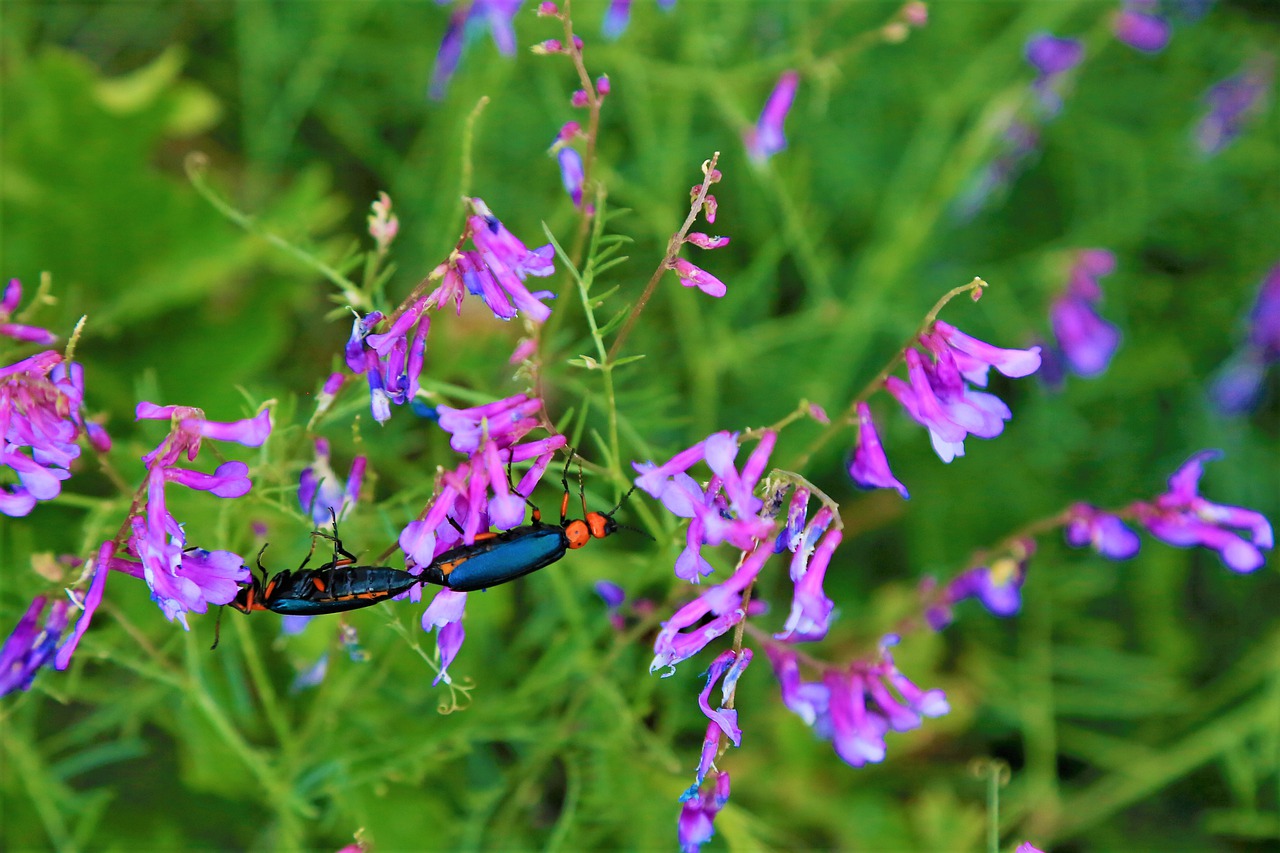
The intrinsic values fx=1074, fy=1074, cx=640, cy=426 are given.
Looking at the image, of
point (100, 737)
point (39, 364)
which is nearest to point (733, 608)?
point (39, 364)

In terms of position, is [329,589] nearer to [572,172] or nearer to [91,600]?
[91,600]

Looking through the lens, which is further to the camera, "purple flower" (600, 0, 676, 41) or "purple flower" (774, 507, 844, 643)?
"purple flower" (600, 0, 676, 41)

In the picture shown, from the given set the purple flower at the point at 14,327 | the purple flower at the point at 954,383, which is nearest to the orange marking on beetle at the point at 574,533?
the purple flower at the point at 954,383

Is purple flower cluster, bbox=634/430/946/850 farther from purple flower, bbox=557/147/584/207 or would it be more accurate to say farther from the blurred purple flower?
the blurred purple flower

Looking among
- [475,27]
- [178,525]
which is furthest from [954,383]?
[475,27]

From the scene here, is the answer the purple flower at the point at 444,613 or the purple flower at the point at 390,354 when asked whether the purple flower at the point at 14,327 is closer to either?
the purple flower at the point at 390,354

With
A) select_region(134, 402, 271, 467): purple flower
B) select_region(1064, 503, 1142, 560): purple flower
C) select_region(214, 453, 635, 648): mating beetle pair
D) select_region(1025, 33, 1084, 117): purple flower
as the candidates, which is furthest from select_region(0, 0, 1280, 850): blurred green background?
select_region(1064, 503, 1142, 560): purple flower

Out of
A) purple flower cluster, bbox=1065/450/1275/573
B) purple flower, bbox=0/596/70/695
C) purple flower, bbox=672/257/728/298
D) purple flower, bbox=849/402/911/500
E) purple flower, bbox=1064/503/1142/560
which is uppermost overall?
purple flower, bbox=672/257/728/298
